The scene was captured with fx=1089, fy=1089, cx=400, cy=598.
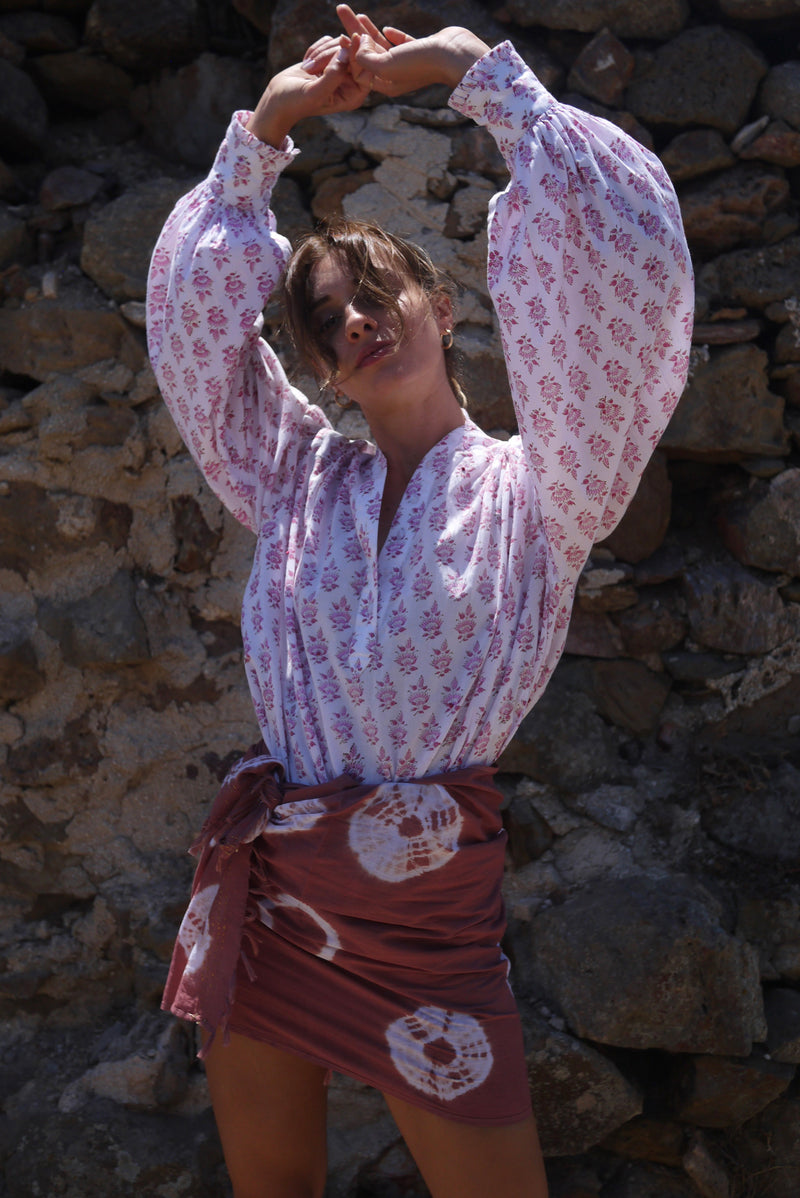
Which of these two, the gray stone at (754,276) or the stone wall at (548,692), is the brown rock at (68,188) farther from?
the gray stone at (754,276)

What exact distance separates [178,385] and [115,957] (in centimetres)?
106

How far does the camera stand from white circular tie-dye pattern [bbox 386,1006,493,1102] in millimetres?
1248

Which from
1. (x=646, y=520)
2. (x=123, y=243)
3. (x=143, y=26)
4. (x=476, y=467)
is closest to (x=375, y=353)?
(x=476, y=467)

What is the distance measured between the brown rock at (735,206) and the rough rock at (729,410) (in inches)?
8.8

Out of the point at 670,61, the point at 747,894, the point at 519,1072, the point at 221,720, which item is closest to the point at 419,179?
the point at 670,61

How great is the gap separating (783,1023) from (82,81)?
2.28 m

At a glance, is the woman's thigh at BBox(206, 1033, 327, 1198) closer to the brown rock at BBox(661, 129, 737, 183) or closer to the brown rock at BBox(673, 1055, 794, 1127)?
the brown rock at BBox(673, 1055, 794, 1127)

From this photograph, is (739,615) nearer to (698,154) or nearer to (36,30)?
(698,154)

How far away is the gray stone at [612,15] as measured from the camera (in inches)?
82.2

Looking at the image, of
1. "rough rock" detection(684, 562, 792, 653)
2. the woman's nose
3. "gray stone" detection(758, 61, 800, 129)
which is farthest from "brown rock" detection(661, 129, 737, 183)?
the woman's nose

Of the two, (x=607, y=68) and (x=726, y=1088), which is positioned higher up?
(x=607, y=68)

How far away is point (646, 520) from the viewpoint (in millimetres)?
2021

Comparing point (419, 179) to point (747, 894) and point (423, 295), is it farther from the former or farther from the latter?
point (747, 894)

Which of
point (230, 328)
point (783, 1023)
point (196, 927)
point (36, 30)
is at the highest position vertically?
point (36, 30)
